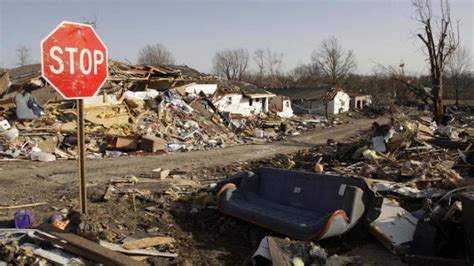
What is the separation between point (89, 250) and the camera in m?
4.93

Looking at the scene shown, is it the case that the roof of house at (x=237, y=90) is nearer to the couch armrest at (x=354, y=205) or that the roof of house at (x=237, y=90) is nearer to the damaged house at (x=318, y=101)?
the damaged house at (x=318, y=101)

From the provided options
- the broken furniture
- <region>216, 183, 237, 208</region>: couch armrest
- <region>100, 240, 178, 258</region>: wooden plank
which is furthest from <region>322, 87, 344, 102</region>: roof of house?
<region>100, 240, 178, 258</region>: wooden plank

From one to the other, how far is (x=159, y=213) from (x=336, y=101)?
42575 millimetres

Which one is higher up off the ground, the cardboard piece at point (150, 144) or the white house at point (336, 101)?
the white house at point (336, 101)

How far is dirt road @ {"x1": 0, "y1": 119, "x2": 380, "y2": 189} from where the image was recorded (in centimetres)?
1118

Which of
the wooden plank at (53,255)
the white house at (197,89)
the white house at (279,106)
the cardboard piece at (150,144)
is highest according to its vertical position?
the white house at (197,89)

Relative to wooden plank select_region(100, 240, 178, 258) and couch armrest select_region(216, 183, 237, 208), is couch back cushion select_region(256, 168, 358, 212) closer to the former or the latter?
couch armrest select_region(216, 183, 237, 208)

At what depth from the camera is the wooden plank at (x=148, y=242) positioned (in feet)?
19.0

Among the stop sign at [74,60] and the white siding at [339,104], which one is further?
the white siding at [339,104]

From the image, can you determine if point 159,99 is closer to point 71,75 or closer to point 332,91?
point 71,75

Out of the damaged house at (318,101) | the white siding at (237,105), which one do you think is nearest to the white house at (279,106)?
the white siding at (237,105)

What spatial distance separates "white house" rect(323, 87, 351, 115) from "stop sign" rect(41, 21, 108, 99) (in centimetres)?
4079

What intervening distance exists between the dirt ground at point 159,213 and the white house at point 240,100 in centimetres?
1678

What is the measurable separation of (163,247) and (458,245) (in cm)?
383
